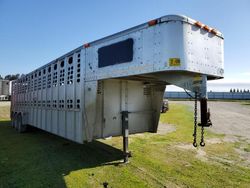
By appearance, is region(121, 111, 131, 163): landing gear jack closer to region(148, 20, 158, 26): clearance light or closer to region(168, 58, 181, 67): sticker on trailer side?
region(168, 58, 181, 67): sticker on trailer side

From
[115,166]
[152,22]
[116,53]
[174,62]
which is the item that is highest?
[152,22]

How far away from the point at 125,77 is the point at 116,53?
2.13 feet

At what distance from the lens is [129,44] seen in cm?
469

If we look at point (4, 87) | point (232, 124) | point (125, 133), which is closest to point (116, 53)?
point (125, 133)

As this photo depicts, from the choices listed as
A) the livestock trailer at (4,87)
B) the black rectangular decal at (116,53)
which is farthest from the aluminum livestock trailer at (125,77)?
the livestock trailer at (4,87)

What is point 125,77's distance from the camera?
5176 mm

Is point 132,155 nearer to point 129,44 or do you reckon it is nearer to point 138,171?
point 138,171

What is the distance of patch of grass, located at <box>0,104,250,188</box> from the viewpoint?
471 centimetres

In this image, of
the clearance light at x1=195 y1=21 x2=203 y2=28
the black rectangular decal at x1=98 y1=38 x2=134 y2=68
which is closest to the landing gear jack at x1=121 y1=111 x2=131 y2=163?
the black rectangular decal at x1=98 y1=38 x2=134 y2=68

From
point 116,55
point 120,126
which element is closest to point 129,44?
point 116,55

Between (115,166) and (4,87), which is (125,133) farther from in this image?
(4,87)

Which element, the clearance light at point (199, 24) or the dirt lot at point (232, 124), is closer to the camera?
the clearance light at point (199, 24)

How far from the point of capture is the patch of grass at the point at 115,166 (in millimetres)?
4715

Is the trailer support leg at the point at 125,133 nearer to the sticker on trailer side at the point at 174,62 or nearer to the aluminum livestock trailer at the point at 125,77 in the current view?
the aluminum livestock trailer at the point at 125,77
